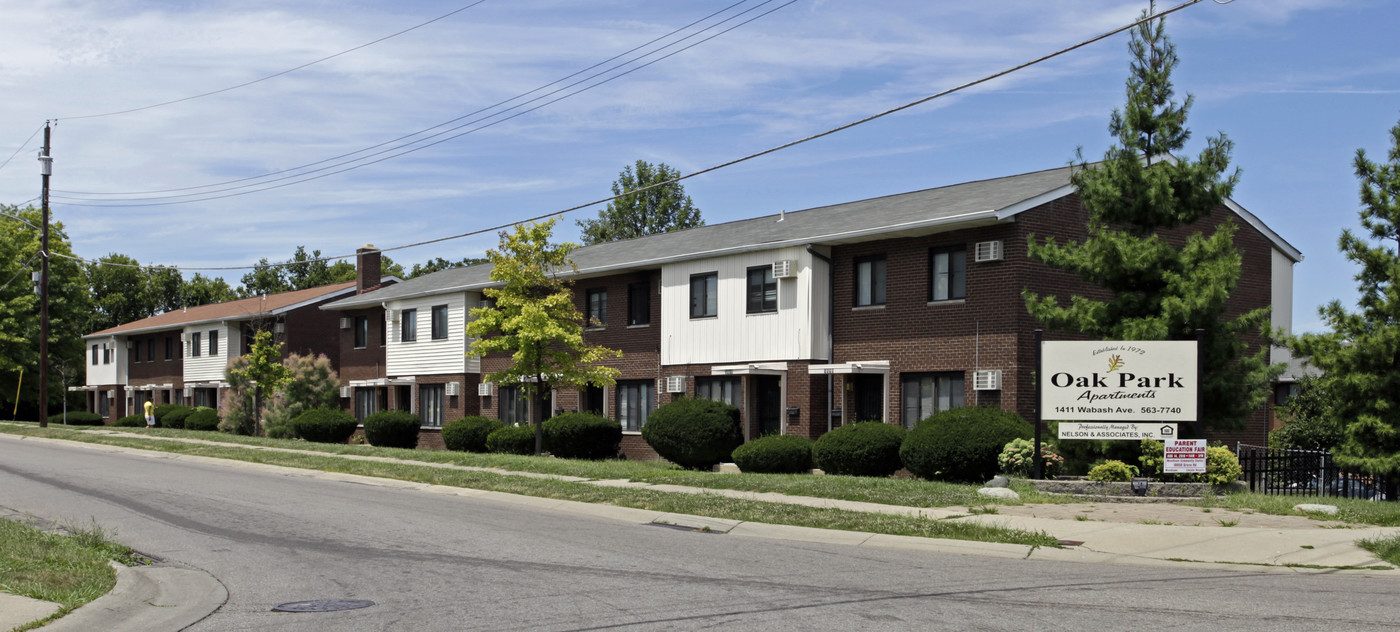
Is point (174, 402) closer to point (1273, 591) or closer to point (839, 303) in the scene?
point (839, 303)

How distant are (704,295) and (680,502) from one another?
12.8 meters

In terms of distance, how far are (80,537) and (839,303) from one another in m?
17.5

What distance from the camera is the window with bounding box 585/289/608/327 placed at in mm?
33312

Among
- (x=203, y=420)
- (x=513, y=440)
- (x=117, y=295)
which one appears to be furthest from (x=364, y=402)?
(x=117, y=295)

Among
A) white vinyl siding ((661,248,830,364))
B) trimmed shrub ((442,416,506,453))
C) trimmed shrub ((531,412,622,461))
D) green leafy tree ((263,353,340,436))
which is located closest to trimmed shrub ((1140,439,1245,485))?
white vinyl siding ((661,248,830,364))

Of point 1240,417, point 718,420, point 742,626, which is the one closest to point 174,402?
point 718,420

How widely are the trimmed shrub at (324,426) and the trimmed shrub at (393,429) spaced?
1383 millimetres

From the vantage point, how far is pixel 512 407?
3619 cm

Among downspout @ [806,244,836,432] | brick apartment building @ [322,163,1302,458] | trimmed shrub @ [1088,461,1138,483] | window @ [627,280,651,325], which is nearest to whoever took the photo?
trimmed shrub @ [1088,461,1138,483]

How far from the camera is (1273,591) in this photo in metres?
9.80

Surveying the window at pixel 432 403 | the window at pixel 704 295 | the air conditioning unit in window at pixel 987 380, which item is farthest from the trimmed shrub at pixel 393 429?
the air conditioning unit in window at pixel 987 380

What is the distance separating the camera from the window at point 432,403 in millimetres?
39344

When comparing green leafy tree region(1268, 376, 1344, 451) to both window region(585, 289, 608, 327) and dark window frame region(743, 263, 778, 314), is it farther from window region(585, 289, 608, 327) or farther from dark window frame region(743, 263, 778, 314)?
window region(585, 289, 608, 327)

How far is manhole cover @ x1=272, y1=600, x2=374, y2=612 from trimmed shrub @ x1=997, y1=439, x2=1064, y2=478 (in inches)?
518
